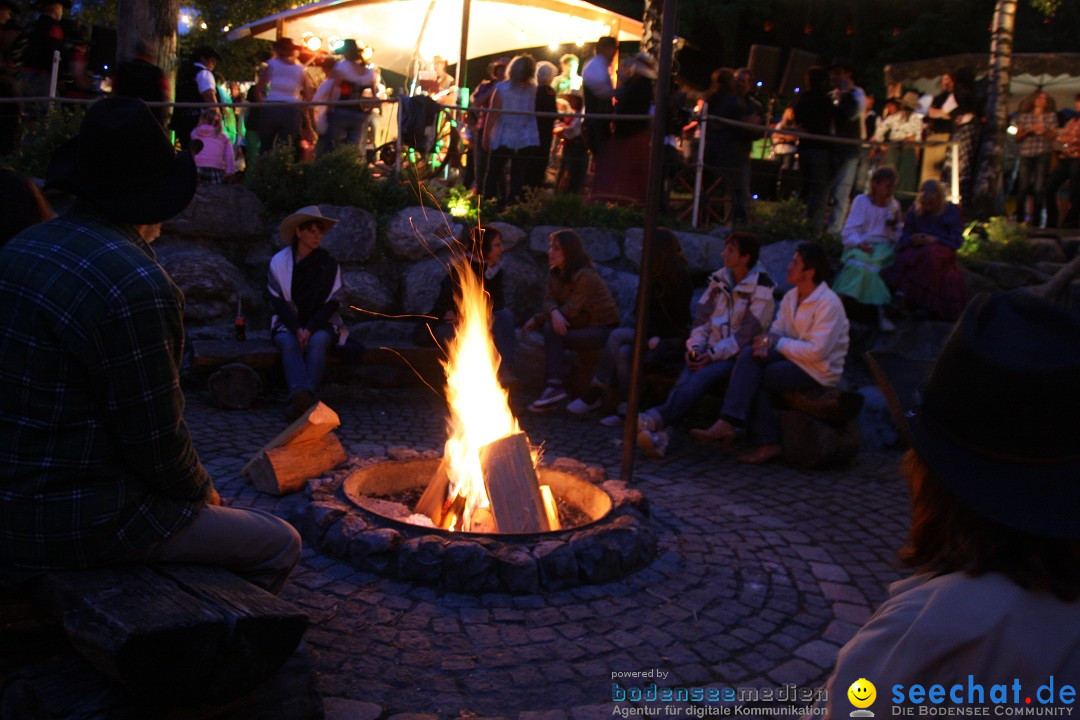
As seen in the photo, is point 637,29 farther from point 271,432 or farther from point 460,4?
point 271,432

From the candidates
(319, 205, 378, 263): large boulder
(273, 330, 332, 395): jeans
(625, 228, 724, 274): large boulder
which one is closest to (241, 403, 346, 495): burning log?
(273, 330, 332, 395): jeans

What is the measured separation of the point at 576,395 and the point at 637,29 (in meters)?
7.34

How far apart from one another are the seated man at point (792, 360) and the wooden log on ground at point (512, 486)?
101 inches

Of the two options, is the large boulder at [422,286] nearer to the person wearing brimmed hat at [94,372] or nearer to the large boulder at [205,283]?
the large boulder at [205,283]

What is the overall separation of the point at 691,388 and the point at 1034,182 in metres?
8.85

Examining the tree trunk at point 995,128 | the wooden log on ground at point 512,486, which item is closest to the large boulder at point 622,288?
the wooden log on ground at point 512,486

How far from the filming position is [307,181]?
8797 millimetres

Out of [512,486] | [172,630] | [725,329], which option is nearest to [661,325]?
[725,329]

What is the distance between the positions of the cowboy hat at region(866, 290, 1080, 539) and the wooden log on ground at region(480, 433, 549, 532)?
3050mm

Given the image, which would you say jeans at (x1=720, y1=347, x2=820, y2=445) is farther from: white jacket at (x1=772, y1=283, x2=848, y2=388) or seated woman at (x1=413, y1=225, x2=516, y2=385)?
seated woman at (x1=413, y1=225, x2=516, y2=385)

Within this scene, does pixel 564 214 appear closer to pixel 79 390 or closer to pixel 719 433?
pixel 719 433

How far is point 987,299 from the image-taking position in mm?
1583

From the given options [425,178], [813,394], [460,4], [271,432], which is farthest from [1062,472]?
[460,4]

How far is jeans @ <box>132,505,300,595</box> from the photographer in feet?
9.33
